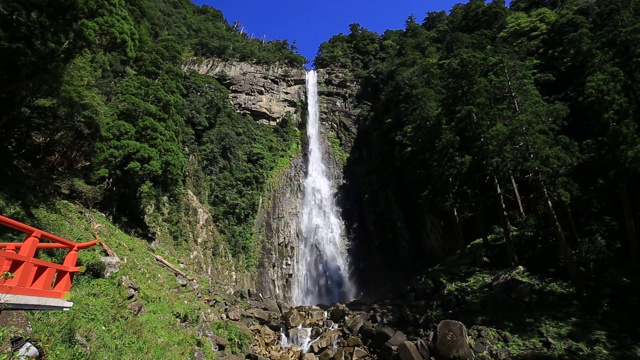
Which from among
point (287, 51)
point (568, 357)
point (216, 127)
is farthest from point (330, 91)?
point (568, 357)

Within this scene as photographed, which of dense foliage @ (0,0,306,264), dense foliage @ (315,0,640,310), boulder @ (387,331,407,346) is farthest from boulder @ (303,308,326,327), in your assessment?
dense foliage @ (0,0,306,264)

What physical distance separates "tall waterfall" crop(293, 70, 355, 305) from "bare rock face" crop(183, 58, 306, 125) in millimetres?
5487

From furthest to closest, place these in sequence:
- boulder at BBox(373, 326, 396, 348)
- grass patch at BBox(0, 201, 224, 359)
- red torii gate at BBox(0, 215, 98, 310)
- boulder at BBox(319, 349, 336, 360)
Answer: boulder at BBox(319, 349, 336, 360)
boulder at BBox(373, 326, 396, 348)
grass patch at BBox(0, 201, 224, 359)
red torii gate at BBox(0, 215, 98, 310)

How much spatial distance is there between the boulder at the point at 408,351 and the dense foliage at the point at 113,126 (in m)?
13.5

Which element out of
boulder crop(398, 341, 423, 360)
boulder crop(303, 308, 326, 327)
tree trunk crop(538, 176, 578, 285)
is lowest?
boulder crop(398, 341, 423, 360)

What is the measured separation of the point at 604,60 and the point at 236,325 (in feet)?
62.2

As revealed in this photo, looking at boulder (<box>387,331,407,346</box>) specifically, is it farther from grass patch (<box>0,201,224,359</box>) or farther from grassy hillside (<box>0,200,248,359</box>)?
grass patch (<box>0,201,224,359</box>)

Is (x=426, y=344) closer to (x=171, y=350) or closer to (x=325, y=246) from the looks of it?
(x=171, y=350)

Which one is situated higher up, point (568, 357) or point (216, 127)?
point (216, 127)

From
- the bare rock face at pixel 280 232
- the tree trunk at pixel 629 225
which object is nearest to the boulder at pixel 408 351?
the tree trunk at pixel 629 225

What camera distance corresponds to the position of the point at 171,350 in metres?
9.60

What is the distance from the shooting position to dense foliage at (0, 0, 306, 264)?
1023 cm

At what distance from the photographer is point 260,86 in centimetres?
4053

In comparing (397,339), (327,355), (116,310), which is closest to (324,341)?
(327,355)
